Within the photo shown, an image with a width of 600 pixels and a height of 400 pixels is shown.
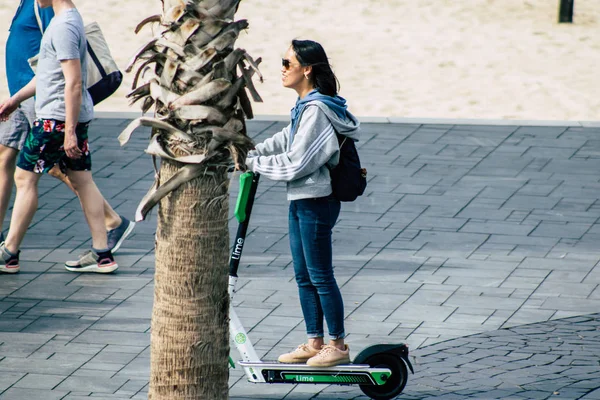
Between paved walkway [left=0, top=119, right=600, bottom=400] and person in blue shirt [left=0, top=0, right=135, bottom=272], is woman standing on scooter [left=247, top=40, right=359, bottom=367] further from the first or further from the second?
person in blue shirt [left=0, top=0, right=135, bottom=272]

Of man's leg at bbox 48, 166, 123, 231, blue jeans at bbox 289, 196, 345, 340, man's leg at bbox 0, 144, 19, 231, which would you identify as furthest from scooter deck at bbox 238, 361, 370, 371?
man's leg at bbox 0, 144, 19, 231

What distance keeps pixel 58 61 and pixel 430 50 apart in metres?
10.6

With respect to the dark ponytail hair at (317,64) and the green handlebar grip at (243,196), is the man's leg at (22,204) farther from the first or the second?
the dark ponytail hair at (317,64)

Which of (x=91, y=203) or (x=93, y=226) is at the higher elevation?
(x=91, y=203)

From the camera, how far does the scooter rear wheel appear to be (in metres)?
5.74

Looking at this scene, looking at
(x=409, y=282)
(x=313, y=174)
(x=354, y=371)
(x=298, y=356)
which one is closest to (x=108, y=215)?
(x=409, y=282)

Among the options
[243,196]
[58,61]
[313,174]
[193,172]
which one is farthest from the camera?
[58,61]

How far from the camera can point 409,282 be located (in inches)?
300

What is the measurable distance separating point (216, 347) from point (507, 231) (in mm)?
4666

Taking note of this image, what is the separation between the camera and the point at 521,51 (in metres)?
17.2

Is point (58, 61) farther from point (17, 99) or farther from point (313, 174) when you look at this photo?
point (313, 174)

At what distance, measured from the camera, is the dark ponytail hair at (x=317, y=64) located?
18.7 feet

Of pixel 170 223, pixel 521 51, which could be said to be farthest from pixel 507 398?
pixel 521 51

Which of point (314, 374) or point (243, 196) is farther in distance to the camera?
point (314, 374)
